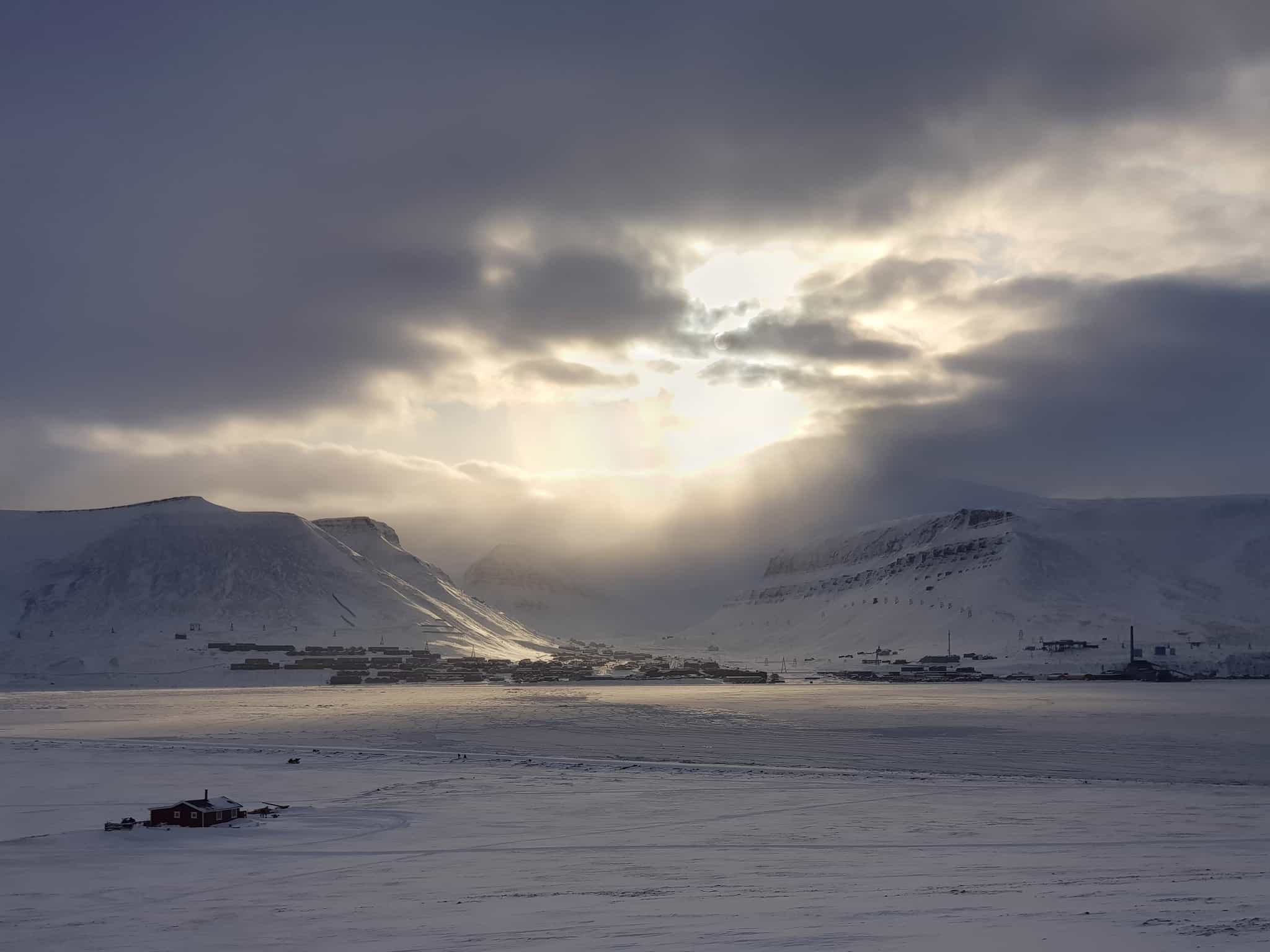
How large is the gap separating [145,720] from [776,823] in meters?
58.2

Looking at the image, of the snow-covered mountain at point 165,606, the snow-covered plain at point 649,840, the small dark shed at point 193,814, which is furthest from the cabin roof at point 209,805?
the snow-covered mountain at point 165,606

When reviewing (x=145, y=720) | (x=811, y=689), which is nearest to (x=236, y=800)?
(x=145, y=720)

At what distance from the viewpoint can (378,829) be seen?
3331 centimetres

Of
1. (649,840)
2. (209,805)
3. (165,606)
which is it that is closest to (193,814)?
(209,805)

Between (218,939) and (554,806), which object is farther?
(554,806)

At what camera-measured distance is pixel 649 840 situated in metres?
31.0

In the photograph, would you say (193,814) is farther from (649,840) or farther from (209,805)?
(649,840)

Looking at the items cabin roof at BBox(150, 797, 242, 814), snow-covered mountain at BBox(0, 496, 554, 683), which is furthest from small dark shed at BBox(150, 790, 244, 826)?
snow-covered mountain at BBox(0, 496, 554, 683)

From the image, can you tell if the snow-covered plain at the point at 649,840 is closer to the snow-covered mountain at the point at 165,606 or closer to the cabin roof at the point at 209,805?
the cabin roof at the point at 209,805

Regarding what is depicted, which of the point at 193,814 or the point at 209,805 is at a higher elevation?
the point at 209,805

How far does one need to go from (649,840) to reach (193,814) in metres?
14.2

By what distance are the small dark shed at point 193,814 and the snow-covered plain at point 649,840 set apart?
600mm

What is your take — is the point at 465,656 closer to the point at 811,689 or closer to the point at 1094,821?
the point at 811,689

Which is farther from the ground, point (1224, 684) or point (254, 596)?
point (254, 596)
